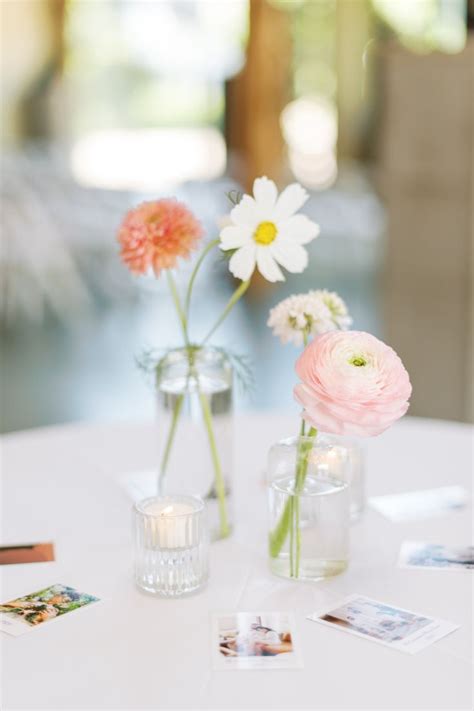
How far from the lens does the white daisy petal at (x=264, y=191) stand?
48.1 inches

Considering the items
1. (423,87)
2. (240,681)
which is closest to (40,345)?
(423,87)

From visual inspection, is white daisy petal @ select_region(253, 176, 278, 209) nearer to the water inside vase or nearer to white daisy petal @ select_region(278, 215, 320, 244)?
white daisy petal @ select_region(278, 215, 320, 244)

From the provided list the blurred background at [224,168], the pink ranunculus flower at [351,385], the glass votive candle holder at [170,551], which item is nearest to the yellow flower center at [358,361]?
the pink ranunculus flower at [351,385]

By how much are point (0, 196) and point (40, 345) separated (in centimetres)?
132

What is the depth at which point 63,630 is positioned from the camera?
44.7 inches

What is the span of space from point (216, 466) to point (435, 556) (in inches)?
12.1

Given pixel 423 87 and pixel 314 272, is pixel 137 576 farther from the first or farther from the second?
pixel 314 272

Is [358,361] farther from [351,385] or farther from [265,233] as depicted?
[265,233]

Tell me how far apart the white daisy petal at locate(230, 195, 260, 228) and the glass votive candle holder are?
0.34 meters

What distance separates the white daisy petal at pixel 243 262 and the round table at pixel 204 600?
37 centimetres

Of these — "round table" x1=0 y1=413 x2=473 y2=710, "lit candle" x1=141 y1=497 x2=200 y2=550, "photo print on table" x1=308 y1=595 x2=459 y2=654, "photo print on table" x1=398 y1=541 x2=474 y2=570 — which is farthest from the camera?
"photo print on table" x1=398 y1=541 x2=474 y2=570

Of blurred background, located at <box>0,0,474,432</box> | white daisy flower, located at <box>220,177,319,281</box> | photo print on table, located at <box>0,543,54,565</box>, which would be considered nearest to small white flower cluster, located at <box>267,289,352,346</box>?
white daisy flower, located at <box>220,177,319,281</box>

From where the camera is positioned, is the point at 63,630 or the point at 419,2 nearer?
the point at 63,630

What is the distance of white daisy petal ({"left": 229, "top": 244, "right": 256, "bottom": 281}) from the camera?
123cm
